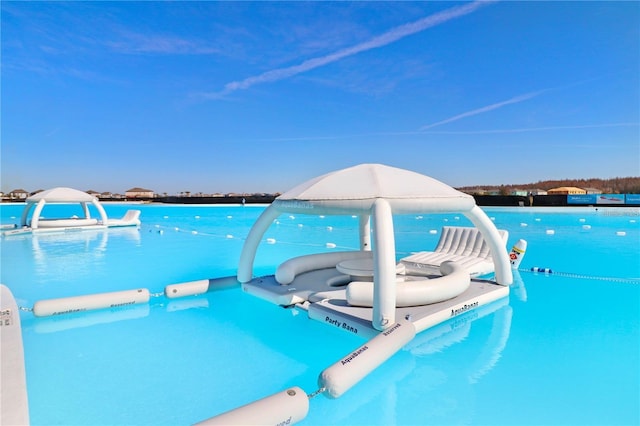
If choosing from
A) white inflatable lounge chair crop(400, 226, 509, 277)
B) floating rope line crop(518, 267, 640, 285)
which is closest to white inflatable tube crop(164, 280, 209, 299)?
white inflatable lounge chair crop(400, 226, 509, 277)

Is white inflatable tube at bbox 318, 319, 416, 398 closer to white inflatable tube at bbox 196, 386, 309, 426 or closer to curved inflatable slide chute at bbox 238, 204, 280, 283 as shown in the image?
white inflatable tube at bbox 196, 386, 309, 426

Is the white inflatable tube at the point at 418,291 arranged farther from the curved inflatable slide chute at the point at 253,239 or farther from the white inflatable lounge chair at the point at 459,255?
the curved inflatable slide chute at the point at 253,239

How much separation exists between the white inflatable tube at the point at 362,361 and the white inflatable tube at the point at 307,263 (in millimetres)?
2958

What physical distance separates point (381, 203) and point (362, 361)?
2.22m

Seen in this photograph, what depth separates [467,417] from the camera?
12.6 ft

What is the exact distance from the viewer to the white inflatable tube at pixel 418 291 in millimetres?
5797

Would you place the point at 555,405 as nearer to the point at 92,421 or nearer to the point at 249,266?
the point at 92,421

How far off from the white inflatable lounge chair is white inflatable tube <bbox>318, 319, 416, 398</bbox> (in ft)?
12.8

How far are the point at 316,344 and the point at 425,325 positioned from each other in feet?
5.53

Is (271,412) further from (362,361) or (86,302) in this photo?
(86,302)

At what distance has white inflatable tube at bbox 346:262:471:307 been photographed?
19.0 ft

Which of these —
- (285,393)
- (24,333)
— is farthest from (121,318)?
(285,393)

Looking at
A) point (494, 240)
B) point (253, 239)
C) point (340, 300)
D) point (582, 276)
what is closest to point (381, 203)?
point (340, 300)

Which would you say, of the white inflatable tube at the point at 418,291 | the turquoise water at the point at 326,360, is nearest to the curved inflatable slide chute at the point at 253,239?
the turquoise water at the point at 326,360
